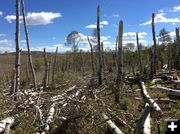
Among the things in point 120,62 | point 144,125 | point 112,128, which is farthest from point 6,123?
point 120,62

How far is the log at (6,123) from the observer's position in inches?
310

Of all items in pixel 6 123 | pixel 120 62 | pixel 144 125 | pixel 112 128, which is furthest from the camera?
pixel 120 62

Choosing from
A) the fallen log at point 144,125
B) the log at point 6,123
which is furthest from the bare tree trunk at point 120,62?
the log at point 6,123

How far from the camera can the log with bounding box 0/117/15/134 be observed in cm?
788

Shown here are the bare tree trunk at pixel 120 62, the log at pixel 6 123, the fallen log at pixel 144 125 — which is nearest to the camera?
the fallen log at pixel 144 125

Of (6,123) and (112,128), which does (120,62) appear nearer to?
(112,128)

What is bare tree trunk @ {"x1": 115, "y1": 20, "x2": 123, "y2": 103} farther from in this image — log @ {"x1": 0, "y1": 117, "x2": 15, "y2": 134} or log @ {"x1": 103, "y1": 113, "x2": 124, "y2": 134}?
log @ {"x1": 0, "y1": 117, "x2": 15, "y2": 134}

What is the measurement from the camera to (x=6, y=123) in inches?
331

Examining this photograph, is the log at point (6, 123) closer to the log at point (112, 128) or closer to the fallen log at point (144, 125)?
the log at point (112, 128)

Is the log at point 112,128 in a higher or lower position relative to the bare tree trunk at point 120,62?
lower

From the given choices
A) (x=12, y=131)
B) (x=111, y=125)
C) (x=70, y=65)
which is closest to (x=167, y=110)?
(x=111, y=125)

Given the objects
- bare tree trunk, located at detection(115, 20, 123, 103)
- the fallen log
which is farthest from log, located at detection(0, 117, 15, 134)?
bare tree trunk, located at detection(115, 20, 123, 103)

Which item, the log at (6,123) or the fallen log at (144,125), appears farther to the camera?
the log at (6,123)

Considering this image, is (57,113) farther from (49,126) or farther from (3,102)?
(3,102)
